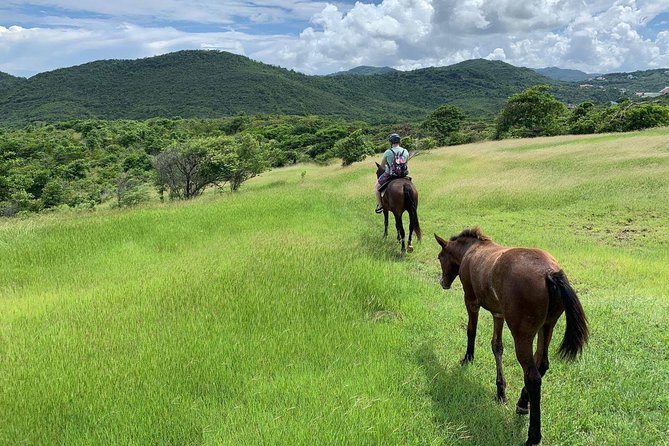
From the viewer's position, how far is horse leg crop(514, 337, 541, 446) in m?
3.47

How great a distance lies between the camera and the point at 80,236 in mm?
10812

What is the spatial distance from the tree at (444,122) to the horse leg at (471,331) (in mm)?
64835

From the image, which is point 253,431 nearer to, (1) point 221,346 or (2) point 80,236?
(1) point 221,346

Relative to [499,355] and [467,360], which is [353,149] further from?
[499,355]

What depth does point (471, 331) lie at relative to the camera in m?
4.71

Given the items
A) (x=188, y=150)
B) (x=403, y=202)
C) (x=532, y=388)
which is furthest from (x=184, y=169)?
(x=532, y=388)

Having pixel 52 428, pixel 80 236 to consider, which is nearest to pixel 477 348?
pixel 52 428

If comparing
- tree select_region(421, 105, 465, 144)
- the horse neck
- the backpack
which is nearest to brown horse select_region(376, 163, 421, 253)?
the backpack

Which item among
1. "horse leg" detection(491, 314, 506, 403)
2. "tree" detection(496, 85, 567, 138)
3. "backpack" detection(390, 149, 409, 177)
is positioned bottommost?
"horse leg" detection(491, 314, 506, 403)

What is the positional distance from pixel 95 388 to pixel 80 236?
26.8 feet

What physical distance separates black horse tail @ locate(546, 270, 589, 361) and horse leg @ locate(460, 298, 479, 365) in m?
1.14

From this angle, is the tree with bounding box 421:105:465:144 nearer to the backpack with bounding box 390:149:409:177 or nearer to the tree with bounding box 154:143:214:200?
the tree with bounding box 154:143:214:200

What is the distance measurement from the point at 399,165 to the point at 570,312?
7.96 meters

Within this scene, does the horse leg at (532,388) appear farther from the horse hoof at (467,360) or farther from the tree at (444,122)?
the tree at (444,122)
